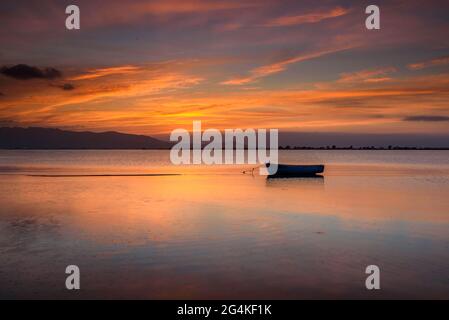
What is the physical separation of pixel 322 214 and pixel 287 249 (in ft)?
32.2

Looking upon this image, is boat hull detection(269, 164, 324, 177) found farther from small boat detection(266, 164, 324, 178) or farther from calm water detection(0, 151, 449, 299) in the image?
calm water detection(0, 151, 449, 299)

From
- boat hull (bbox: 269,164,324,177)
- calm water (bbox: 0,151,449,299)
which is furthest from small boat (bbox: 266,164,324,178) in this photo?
calm water (bbox: 0,151,449,299)

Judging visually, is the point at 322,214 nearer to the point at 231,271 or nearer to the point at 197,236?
the point at 197,236

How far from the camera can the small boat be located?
59.7 metres

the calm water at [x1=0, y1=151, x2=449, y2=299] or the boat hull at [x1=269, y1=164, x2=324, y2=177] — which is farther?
the boat hull at [x1=269, y1=164, x2=324, y2=177]

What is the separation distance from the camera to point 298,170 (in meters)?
61.2

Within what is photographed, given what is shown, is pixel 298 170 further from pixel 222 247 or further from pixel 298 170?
pixel 222 247

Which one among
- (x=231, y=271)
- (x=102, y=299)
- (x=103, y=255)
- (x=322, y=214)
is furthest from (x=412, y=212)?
(x=102, y=299)

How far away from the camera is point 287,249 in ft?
55.6

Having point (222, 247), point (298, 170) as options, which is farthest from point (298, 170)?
point (222, 247)

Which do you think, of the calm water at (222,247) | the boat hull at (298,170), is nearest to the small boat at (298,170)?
the boat hull at (298,170)
